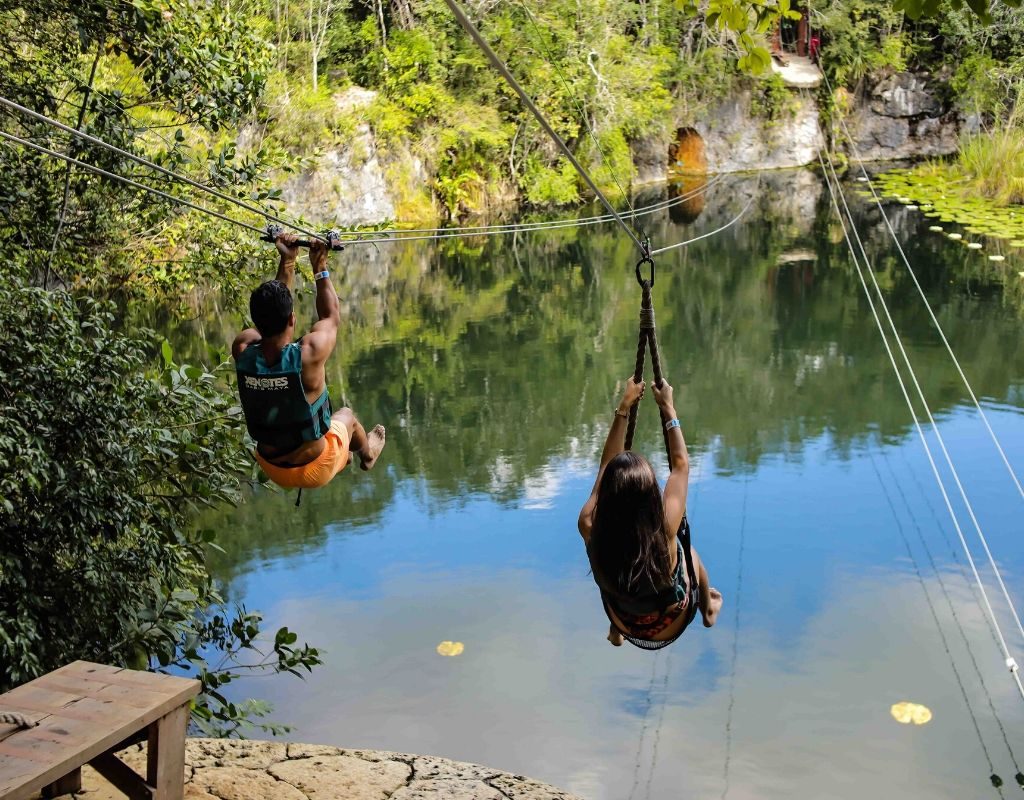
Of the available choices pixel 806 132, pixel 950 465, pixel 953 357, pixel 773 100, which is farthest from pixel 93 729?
pixel 806 132

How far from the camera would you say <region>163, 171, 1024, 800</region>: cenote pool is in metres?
5.32

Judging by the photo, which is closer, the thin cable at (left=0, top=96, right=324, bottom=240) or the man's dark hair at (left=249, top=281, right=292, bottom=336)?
the thin cable at (left=0, top=96, right=324, bottom=240)

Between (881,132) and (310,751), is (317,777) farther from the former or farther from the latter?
(881,132)

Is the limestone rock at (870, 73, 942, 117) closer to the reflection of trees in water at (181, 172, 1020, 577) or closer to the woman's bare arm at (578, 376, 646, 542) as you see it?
the reflection of trees in water at (181, 172, 1020, 577)

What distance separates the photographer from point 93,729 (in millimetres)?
2895

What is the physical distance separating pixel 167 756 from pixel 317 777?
0.90 metres

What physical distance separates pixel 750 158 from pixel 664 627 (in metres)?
20.2

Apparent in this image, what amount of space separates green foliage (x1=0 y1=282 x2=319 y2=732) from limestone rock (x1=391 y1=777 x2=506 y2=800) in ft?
2.01

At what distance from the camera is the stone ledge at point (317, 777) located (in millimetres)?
3725

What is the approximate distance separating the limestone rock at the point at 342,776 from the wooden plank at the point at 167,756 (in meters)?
0.64

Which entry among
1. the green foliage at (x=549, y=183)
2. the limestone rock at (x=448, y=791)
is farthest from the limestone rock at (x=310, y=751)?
the green foliage at (x=549, y=183)

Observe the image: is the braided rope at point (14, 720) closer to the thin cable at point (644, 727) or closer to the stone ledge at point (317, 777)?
the stone ledge at point (317, 777)

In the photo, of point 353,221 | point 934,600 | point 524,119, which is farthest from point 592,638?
point 524,119

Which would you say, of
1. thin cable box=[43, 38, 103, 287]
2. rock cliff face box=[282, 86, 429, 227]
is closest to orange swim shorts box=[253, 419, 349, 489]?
thin cable box=[43, 38, 103, 287]
